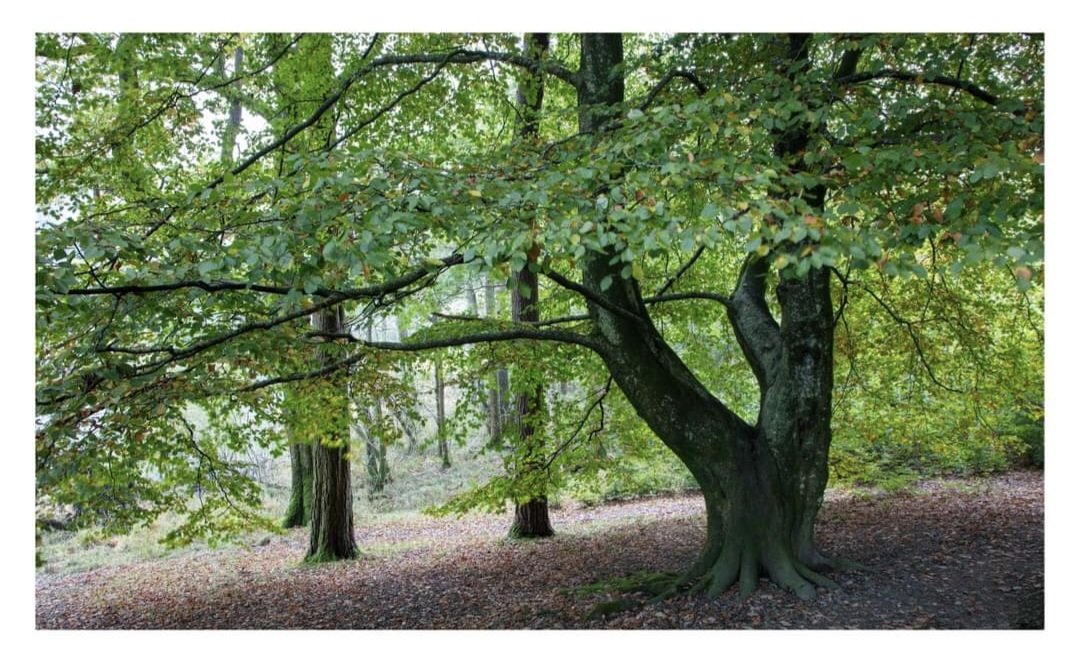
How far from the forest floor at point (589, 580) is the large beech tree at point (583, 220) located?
1.08 ft

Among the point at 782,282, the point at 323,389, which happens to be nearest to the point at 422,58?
the point at 323,389

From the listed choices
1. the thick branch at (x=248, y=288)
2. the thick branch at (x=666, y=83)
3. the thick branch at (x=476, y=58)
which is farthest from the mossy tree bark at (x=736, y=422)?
the thick branch at (x=248, y=288)

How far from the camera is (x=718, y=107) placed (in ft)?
9.36

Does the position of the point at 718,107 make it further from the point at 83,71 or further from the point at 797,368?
the point at 83,71

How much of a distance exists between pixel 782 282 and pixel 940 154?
120 cm

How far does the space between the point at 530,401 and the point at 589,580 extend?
1.46 m

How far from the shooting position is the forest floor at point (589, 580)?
340cm

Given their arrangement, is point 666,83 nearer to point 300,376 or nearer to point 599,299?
point 599,299

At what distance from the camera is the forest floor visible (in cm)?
340

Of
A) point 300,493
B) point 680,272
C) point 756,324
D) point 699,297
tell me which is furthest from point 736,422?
point 300,493

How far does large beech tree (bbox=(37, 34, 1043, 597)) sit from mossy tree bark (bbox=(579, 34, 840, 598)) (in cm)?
1

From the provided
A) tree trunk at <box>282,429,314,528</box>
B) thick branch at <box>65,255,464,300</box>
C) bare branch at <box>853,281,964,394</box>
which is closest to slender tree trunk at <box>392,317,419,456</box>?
tree trunk at <box>282,429,314,528</box>

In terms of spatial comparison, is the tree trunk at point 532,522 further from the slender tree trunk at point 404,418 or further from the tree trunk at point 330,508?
the tree trunk at point 330,508
